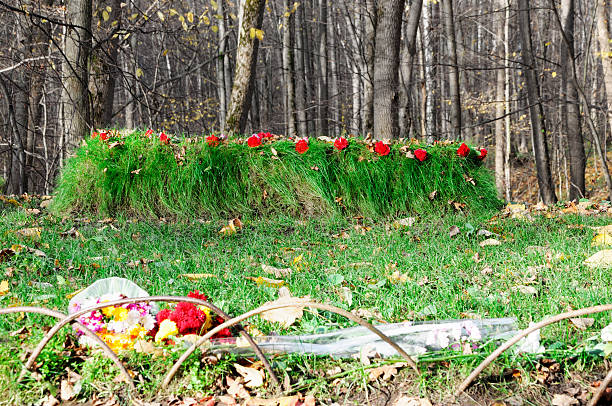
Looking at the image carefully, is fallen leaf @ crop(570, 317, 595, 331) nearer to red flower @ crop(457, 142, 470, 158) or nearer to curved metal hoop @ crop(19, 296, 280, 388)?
curved metal hoop @ crop(19, 296, 280, 388)

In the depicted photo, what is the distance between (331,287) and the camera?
2984 mm

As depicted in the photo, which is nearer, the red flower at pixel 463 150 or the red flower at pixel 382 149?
the red flower at pixel 382 149

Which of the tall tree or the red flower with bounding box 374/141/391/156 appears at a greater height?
the tall tree

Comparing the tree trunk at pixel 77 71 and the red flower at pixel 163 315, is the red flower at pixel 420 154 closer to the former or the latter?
the red flower at pixel 163 315

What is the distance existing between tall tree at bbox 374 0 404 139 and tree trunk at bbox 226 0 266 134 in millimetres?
1773

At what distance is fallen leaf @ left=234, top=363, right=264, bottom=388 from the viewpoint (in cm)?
195

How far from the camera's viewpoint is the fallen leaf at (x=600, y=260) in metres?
3.22

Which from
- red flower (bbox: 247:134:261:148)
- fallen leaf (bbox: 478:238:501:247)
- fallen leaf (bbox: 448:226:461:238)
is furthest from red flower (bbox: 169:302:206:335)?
red flower (bbox: 247:134:261:148)

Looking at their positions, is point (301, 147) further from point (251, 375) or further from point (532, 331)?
point (532, 331)

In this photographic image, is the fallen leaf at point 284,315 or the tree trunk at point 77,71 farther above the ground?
the tree trunk at point 77,71

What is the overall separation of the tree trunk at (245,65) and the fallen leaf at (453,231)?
12.6ft

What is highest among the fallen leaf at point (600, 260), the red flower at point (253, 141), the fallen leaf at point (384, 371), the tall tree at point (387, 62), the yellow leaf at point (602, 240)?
the tall tree at point (387, 62)

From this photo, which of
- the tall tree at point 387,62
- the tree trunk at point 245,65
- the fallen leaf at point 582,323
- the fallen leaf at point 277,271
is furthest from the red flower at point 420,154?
the fallen leaf at point 582,323

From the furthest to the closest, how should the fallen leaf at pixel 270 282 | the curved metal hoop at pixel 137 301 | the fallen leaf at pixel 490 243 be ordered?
1. the fallen leaf at pixel 490 243
2. the fallen leaf at pixel 270 282
3. the curved metal hoop at pixel 137 301
